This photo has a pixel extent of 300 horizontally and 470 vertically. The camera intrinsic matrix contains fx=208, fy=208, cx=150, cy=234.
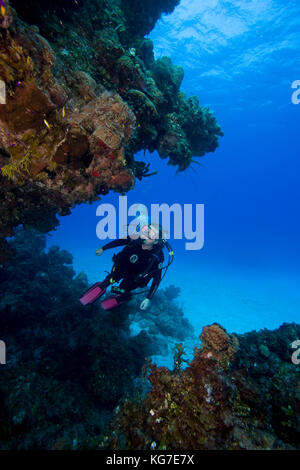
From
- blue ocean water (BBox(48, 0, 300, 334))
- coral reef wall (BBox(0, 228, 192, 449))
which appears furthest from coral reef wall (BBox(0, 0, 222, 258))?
blue ocean water (BBox(48, 0, 300, 334))

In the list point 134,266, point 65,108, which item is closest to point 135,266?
point 134,266

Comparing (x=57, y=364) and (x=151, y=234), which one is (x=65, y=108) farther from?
(x=57, y=364)

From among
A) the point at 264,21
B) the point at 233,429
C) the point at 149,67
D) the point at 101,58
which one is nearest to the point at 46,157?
the point at 101,58

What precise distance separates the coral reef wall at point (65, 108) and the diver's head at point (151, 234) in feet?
6.59

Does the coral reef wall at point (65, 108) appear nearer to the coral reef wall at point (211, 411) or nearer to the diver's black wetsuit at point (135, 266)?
the diver's black wetsuit at point (135, 266)

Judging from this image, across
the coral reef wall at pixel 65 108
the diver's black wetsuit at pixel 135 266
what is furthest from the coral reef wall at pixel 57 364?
the coral reef wall at pixel 65 108

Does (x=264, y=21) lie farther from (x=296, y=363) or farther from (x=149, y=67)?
(x=296, y=363)

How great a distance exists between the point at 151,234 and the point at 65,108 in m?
4.14

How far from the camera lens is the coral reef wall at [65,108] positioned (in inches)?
130

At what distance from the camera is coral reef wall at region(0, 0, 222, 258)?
10.8ft

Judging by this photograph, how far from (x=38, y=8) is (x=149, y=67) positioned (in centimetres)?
486

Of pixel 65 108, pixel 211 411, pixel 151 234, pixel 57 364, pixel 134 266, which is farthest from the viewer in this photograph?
pixel 134 266

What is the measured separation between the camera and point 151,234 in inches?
272
